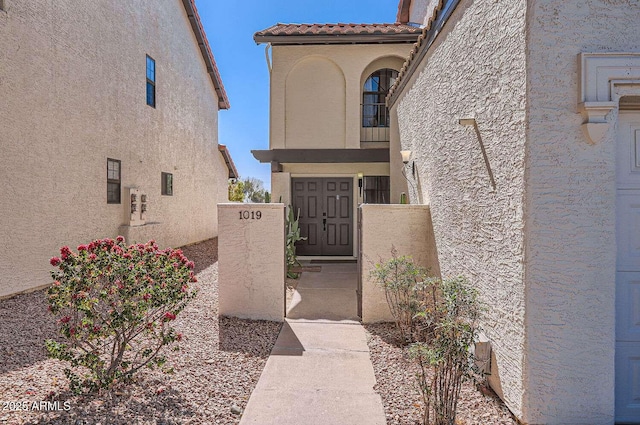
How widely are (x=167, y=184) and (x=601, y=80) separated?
1423cm

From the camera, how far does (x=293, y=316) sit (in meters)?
6.51

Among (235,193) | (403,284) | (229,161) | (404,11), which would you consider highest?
(404,11)

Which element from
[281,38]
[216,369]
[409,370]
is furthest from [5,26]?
[409,370]

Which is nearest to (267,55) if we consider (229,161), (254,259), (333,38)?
(333,38)

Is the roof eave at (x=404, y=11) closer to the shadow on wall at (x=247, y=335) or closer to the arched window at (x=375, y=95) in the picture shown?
the arched window at (x=375, y=95)

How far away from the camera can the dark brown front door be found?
39.3 ft

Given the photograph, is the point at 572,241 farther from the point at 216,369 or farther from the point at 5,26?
the point at 5,26

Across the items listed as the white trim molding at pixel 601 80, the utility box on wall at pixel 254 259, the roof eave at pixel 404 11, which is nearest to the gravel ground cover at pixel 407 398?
the utility box on wall at pixel 254 259

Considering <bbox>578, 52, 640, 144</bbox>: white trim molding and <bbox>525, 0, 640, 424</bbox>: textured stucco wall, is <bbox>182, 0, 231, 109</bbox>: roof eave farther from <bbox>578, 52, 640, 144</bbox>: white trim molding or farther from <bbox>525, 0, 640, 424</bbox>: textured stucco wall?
<bbox>578, 52, 640, 144</bbox>: white trim molding

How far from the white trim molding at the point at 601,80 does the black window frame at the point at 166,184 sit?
13668 millimetres

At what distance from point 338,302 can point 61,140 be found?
7570 millimetres

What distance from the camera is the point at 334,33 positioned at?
35.0 feet

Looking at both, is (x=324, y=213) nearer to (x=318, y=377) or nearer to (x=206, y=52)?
(x=318, y=377)

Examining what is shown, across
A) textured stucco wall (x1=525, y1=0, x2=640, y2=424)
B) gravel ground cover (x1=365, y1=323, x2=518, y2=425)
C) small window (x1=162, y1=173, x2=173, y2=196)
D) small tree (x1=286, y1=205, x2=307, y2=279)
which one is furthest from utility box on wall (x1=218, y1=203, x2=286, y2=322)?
small window (x1=162, y1=173, x2=173, y2=196)
